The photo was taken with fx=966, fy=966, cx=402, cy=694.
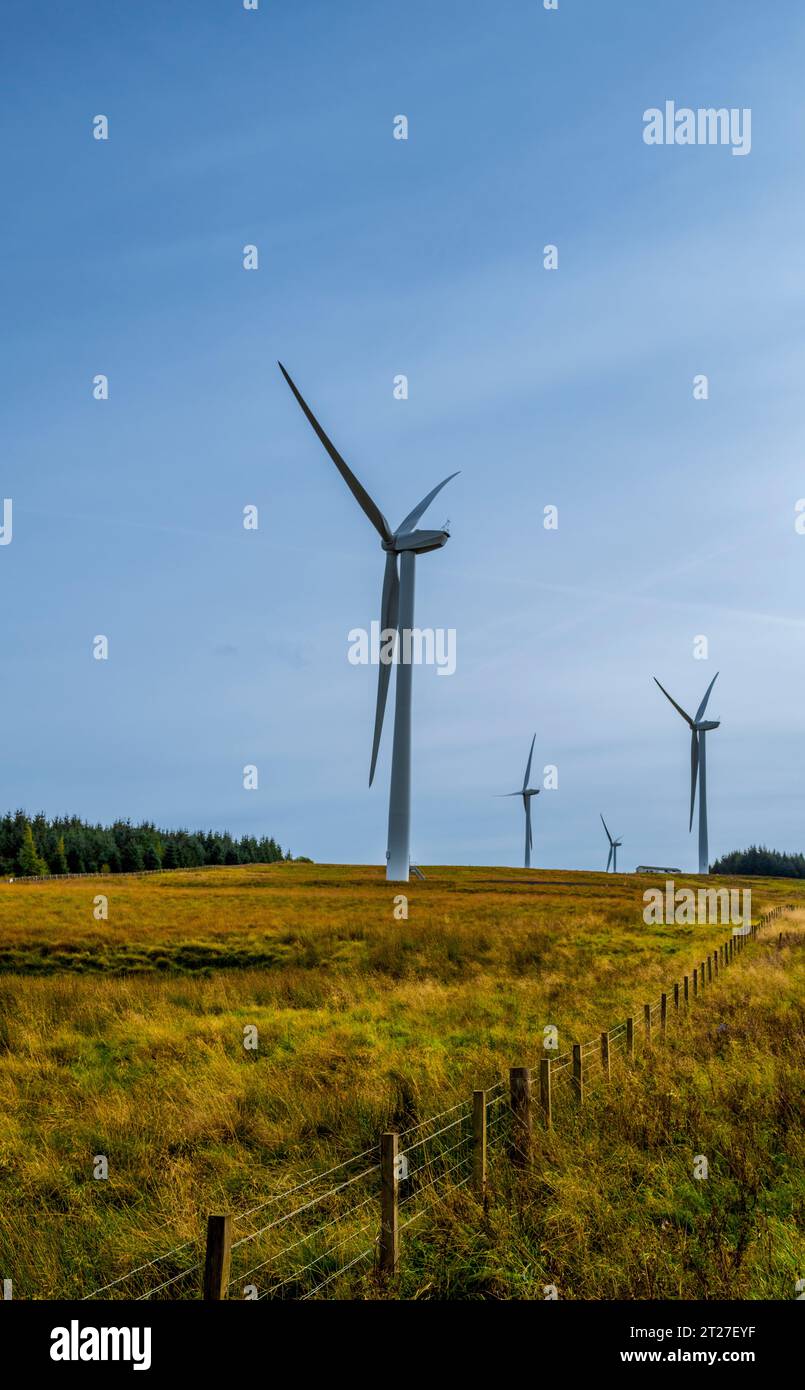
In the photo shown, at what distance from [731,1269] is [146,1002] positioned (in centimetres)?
1833

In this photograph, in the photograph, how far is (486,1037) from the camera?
669 inches

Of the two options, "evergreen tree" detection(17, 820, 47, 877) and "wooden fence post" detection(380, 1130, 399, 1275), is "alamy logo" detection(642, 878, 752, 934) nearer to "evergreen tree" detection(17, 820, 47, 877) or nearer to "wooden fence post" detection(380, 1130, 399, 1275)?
"wooden fence post" detection(380, 1130, 399, 1275)

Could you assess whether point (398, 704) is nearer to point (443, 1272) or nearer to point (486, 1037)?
point (486, 1037)

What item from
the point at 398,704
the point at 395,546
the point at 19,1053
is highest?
the point at 395,546

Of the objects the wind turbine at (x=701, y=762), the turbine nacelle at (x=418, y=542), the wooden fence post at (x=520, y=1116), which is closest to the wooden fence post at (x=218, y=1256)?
the wooden fence post at (x=520, y=1116)

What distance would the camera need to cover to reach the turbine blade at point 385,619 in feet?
178

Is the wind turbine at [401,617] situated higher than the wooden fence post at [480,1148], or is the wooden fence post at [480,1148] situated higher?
the wind turbine at [401,617]

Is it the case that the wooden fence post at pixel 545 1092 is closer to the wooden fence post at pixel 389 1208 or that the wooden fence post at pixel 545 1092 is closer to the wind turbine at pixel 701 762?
the wooden fence post at pixel 389 1208

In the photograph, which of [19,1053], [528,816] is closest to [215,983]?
[19,1053]

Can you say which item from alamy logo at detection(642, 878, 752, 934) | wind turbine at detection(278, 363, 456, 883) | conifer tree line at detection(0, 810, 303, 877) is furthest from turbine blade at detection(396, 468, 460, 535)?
conifer tree line at detection(0, 810, 303, 877)
